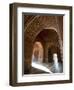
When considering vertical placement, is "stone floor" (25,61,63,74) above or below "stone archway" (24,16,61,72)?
below

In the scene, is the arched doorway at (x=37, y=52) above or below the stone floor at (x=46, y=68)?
above

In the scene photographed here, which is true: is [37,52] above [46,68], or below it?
above

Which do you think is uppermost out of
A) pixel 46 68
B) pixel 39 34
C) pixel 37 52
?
pixel 39 34

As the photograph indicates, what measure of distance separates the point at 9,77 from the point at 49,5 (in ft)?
1.95

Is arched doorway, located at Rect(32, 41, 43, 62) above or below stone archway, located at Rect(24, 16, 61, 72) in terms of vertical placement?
below

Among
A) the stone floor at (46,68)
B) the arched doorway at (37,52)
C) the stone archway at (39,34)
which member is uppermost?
the stone archway at (39,34)

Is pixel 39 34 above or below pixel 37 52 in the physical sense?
above

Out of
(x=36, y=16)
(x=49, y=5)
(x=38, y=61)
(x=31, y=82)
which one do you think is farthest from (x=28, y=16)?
(x=31, y=82)

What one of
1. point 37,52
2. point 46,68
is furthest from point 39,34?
point 46,68

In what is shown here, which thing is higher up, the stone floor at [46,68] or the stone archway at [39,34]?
the stone archway at [39,34]

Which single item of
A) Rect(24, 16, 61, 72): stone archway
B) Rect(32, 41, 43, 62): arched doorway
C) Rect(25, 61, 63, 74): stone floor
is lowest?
Rect(25, 61, 63, 74): stone floor

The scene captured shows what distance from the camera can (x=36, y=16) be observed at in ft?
6.50

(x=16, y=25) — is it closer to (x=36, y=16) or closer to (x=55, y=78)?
(x=36, y=16)

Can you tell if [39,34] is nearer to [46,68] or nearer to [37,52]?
[37,52]
